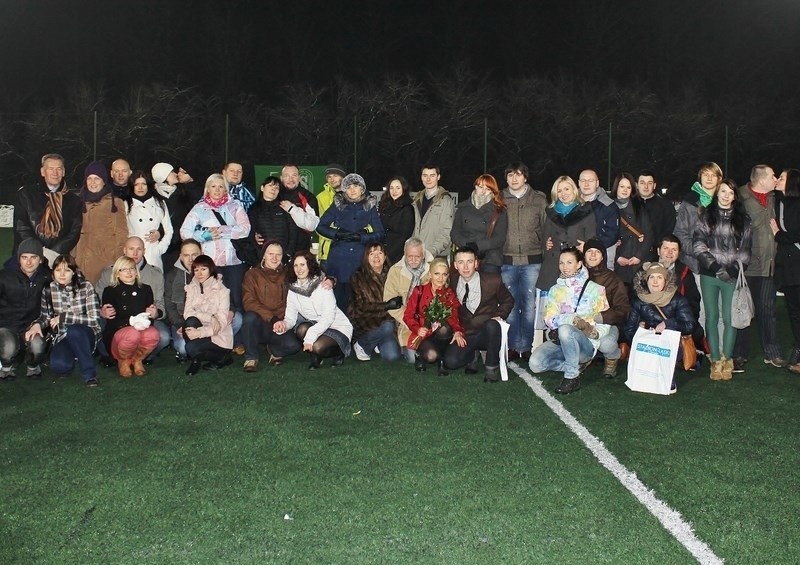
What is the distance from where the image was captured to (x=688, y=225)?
269 inches

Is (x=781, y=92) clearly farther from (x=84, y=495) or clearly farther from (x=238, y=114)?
(x=84, y=495)

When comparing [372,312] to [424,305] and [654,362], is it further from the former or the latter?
[654,362]

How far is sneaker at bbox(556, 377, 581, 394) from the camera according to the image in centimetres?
612

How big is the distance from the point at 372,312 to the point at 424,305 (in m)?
0.61

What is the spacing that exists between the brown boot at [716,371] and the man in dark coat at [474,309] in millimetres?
1638

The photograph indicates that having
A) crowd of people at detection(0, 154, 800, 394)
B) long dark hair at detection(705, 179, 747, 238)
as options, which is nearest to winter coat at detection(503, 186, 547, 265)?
crowd of people at detection(0, 154, 800, 394)

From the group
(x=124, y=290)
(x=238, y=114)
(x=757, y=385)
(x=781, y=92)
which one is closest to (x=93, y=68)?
(x=238, y=114)

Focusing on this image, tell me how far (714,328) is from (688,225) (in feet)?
2.79

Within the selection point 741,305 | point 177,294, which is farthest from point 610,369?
point 177,294

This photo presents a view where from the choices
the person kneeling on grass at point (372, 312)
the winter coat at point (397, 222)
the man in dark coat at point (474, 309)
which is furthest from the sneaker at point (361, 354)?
the winter coat at point (397, 222)

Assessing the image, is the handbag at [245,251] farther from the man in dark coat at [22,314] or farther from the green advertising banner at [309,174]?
the green advertising banner at [309,174]

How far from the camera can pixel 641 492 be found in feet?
13.5

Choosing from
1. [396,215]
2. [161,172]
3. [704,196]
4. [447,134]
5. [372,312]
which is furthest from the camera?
[447,134]

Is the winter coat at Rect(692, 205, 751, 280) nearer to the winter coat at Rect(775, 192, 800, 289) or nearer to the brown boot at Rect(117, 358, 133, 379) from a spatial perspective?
the winter coat at Rect(775, 192, 800, 289)
